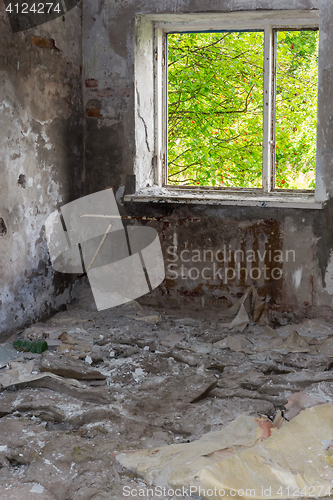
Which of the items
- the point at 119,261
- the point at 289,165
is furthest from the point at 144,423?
the point at 289,165

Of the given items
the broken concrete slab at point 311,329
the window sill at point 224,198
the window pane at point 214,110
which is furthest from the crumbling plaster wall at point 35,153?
the broken concrete slab at point 311,329

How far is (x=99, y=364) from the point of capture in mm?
2840

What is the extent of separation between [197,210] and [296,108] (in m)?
1.05

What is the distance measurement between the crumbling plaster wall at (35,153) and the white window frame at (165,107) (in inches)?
18.9

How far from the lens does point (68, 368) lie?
266cm

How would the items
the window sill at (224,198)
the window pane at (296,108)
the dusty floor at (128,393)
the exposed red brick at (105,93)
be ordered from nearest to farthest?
the dusty floor at (128,393) < the window sill at (224,198) < the window pane at (296,108) < the exposed red brick at (105,93)

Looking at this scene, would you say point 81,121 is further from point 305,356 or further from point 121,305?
point 305,356

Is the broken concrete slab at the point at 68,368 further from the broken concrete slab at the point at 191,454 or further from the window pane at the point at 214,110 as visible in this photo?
the window pane at the point at 214,110

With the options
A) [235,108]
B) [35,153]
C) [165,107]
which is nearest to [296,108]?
[235,108]

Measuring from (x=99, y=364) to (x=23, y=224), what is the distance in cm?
105

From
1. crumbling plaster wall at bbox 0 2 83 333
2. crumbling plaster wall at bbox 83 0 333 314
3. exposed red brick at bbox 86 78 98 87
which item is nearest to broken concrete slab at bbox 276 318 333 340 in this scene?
crumbling plaster wall at bbox 83 0 333 314

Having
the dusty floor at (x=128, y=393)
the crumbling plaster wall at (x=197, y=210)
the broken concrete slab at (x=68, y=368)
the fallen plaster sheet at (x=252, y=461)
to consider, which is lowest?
the dusty floor at (x=128, y=393)

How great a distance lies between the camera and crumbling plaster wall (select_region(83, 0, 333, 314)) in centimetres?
329

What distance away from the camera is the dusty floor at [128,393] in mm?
1863
